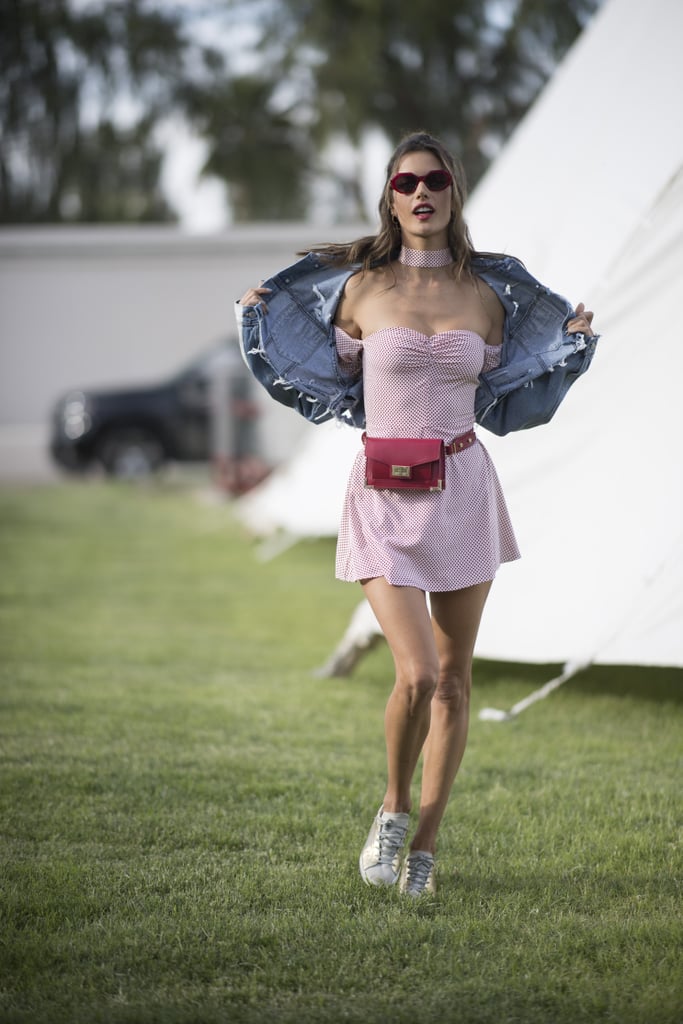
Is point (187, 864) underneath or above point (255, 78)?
underneath

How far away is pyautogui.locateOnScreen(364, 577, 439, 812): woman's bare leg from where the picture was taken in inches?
124

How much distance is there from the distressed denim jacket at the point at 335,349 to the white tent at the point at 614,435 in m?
1.51

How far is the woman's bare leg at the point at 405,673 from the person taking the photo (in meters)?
3.15

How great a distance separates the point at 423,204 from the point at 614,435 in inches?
85.9

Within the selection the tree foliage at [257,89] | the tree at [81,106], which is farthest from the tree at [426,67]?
the tree at [81,106]

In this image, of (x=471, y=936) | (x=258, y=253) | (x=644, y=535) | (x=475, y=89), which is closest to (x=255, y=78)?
(x=475, y=89)

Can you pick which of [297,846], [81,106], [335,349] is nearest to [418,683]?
[297,846]

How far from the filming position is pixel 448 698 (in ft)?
10.8

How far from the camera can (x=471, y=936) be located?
3.05 meters

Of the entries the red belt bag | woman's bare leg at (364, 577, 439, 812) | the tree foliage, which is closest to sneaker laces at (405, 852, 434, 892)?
woman's bare leg at (364, 577, 439, 812)

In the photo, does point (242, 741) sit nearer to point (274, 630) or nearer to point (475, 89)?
point (274, 630)

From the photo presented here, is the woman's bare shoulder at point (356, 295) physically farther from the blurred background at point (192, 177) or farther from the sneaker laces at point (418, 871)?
the blurred background at point (192, 177)

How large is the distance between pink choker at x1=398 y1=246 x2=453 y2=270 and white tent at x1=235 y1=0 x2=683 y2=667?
1879mm

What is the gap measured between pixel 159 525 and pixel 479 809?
850 cm
